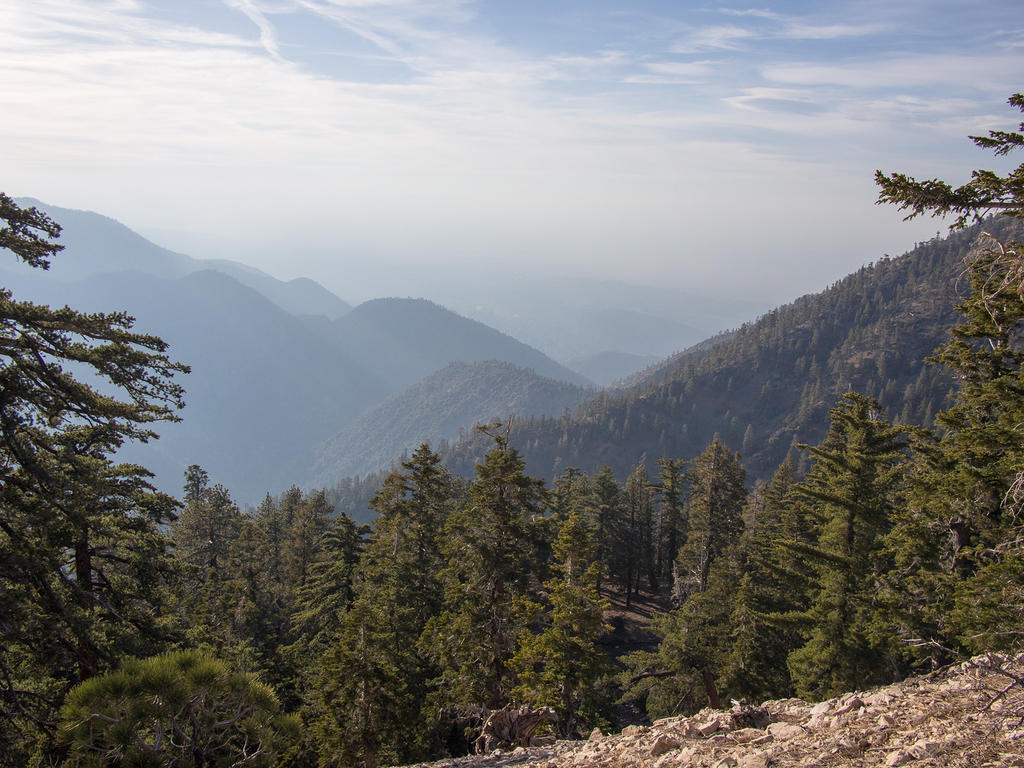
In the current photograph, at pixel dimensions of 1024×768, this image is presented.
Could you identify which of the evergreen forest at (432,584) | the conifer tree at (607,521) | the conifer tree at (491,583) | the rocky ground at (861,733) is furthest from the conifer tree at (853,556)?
the conifer tree at (607,521)

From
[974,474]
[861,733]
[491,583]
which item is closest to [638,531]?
[491,583]

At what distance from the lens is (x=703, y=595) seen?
2322 centimetres

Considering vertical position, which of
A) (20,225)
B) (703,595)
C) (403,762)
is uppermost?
(20,225)

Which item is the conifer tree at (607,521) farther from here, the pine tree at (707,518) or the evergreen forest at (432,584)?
the evergreen forest at (432,584)

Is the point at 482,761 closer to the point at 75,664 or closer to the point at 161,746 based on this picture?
the point at 161,746

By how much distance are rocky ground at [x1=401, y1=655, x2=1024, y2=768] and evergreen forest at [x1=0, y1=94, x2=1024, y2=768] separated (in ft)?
2.63

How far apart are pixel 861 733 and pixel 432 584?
1990cm

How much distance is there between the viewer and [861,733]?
23.4 feet

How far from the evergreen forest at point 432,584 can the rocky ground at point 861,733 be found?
2.63 ft

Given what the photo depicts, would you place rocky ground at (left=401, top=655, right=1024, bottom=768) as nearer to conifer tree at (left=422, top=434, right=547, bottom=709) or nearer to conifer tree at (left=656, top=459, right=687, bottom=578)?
conifer tree at (left=422, top=434, right=547, bottom=709)


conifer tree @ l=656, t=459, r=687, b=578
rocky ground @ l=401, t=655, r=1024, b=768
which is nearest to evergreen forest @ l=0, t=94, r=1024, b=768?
rocky ground @ l=401, t=655, r=1024, b=768

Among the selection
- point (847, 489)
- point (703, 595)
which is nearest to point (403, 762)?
point (703, 595)

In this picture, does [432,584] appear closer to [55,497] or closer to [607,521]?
[55,497]

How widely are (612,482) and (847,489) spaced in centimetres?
2955
